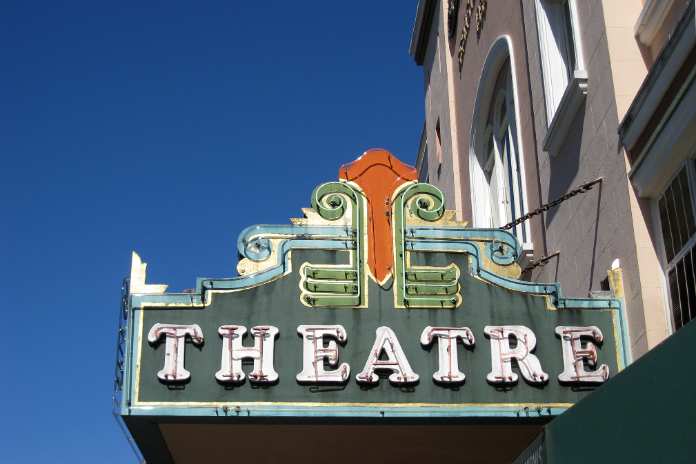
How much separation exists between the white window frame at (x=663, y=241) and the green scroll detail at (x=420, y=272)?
1.74 meters

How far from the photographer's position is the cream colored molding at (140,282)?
9.42 metres

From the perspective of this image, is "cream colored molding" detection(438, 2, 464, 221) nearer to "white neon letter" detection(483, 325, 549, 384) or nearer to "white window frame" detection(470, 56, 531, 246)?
"white window frame" detection(470, 56, 531, 246)

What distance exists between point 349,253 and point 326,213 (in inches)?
16.7

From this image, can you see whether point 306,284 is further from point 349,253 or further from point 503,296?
point 503,296

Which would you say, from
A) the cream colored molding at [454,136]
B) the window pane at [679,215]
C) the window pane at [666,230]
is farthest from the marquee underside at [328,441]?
the cream colored molding at [454,136]

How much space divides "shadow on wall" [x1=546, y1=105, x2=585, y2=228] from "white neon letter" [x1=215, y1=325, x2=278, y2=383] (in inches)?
153

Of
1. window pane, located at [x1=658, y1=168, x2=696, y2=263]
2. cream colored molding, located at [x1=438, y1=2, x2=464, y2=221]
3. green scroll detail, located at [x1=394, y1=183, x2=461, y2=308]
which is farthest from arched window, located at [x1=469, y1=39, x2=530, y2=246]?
window pane, located at [x1=658, y1=168, x2=696, y2=263]

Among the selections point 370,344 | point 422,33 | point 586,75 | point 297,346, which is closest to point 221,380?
point 297,346

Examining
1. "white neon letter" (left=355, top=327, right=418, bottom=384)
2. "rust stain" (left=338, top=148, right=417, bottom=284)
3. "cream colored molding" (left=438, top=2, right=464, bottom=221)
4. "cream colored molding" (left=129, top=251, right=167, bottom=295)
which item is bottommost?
"white neon letter" (left=355, top=327, right=418, bottom=384)

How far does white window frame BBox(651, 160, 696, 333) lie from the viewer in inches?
352

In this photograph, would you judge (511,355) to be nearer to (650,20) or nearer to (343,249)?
(343,249)

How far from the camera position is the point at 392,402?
919 cm

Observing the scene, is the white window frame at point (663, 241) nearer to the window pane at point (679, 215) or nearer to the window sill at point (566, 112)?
the window pane at point (679, 215)

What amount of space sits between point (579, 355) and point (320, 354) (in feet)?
7.14
